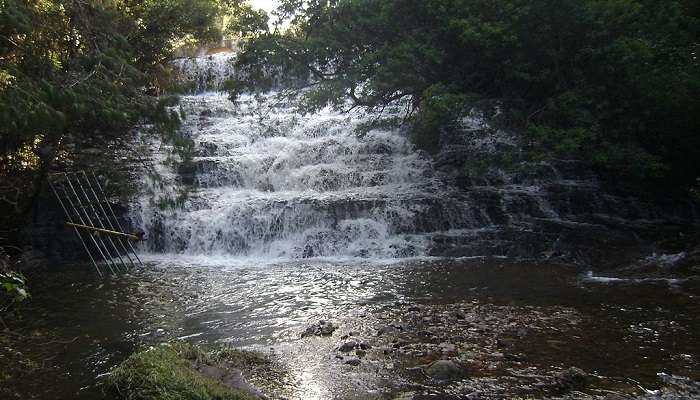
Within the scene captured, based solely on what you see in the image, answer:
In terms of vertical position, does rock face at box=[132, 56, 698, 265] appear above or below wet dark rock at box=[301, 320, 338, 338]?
above

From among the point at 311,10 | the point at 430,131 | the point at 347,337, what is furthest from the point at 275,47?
the point at 347,337

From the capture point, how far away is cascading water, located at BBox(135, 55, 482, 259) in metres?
12.3

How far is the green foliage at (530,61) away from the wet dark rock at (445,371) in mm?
→ 6293

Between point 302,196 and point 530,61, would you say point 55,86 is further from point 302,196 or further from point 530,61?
point 530,61

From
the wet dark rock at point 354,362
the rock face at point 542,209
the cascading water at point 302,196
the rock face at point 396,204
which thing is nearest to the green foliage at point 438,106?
the rock face at point 396,204

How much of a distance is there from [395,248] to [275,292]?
359 centimetres

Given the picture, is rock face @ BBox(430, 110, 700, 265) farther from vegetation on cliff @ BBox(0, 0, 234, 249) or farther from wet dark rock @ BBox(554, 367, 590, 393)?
vegetation on cliff @ BBox(0, 0, 234, 249)

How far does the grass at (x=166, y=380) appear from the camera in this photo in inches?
173

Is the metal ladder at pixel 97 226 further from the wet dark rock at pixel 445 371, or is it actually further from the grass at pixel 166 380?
the wet dark rock at pixel 445 371

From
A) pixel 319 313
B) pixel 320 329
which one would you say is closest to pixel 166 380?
pixel 320 329

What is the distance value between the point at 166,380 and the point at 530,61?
1000 cm

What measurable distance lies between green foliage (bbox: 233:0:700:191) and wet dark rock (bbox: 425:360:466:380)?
248 inches

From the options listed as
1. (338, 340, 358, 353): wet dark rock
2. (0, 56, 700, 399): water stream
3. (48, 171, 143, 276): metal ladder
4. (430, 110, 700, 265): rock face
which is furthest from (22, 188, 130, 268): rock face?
(338, 340, 358, 353): wet dark rock

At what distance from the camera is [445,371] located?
5.09 metres
